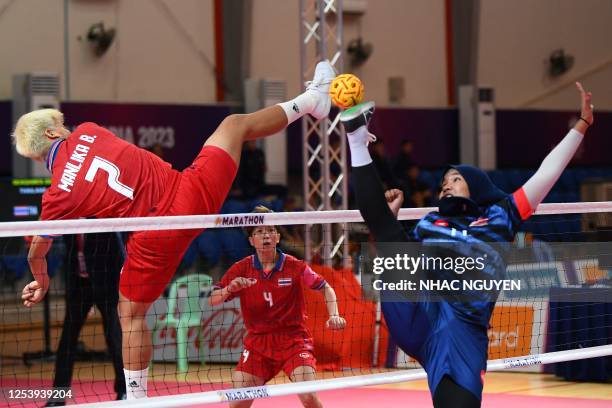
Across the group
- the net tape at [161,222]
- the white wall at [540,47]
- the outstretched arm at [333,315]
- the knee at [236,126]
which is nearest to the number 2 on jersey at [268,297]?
the outstretched arm at [333,315]

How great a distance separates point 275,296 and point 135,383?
1.15 m

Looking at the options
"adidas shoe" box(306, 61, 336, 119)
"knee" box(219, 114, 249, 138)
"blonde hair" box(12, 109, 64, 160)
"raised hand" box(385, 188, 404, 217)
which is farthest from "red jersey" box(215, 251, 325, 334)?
"raised hand" box(385, 188, 404, 217)

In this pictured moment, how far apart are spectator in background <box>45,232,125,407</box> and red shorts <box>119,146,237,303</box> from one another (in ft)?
7.02

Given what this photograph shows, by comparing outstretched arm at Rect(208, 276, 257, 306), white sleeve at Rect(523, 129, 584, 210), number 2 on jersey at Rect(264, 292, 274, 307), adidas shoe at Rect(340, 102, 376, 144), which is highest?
adidas shoe at Rect(340, 102, 376, 144)

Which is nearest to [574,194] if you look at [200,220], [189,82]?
[189,82]

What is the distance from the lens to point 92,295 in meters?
9.20

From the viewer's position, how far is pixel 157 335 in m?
12.1

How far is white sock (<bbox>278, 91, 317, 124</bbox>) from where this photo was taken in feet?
22.1

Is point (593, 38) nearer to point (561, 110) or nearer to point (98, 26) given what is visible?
point (561, 110)

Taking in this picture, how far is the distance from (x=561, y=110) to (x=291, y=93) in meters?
6.45

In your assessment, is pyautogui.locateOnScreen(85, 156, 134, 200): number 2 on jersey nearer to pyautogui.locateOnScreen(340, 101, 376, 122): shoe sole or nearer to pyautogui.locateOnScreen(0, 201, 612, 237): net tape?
pyautogui.locateOnScreen(0, 201, 612, 237): net tape

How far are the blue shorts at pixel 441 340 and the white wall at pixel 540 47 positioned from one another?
17.4 m

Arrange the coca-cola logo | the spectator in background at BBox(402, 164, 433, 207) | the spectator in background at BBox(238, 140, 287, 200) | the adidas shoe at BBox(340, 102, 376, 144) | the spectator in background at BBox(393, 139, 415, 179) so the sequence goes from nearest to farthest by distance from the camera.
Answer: the adidas shoe at BBox(340, 102, 376, 144), the coca-cola logo, the spectator in background at BBox(402, 164, 433, 207), the spectator in background at BBox(238, 140, 287, 200), the spectator in background at BBox(393, 139, 415, 179)

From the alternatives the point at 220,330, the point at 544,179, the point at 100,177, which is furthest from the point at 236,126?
the point at 220,330
